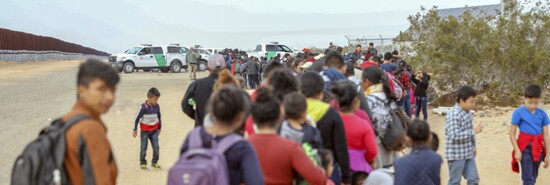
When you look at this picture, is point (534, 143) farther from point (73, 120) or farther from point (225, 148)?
point (73, 120)

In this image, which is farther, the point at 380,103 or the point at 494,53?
the point at 494,53

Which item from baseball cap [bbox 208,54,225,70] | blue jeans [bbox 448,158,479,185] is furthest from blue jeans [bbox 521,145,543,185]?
baseball cap [bbox 208,54,225,70]

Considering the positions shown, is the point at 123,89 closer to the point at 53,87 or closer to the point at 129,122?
the point at 53,87

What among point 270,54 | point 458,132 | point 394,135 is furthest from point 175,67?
point 394,135

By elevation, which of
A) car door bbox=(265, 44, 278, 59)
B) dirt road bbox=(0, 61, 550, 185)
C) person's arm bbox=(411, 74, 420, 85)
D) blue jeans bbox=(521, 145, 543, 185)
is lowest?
dirt road bbox=(0, 61, 550, 185)

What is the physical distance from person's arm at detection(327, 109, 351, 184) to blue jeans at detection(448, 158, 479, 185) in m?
2.33

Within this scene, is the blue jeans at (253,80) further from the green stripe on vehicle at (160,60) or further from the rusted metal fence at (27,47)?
the rusted metal fence at (27,47)

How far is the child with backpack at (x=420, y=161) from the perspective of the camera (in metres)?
5.11

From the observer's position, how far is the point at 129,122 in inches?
607

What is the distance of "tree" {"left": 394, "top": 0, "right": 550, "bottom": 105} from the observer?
17359mm

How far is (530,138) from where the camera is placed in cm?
712

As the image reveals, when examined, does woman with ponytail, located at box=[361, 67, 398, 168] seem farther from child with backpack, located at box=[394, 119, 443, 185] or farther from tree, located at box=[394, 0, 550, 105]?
tree, located at box=[394, 0, 550, 105]

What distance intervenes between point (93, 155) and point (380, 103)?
3588 millimetres

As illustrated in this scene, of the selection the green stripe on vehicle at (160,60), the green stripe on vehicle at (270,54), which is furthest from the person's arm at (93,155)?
the green stripe on vehicle at (160,60)
